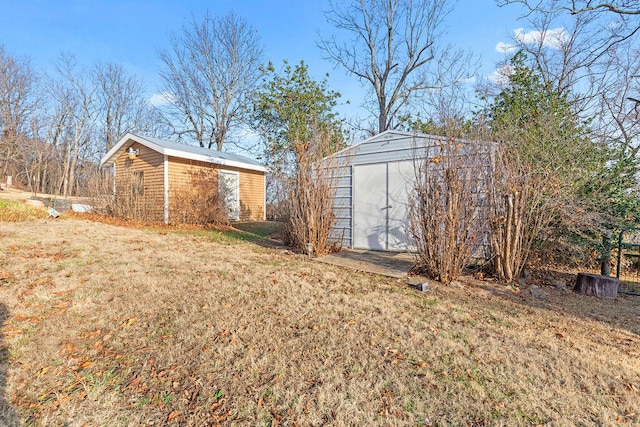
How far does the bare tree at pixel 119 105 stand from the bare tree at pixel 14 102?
439 centimetres

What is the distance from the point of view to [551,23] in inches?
481

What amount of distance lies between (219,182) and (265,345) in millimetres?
10508

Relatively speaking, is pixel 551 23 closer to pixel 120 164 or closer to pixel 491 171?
pixel 491 171

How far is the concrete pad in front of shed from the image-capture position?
197 inches

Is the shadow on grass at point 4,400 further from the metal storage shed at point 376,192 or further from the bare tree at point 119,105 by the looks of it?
the bare tree at point 119,105

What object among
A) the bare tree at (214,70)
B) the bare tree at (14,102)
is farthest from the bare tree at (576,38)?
the bare tree at (14,102)

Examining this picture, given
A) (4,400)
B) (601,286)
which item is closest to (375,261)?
(601,286)

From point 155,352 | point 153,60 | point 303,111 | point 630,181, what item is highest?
point 153,60

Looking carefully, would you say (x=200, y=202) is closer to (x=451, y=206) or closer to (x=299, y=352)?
(x=451, y=206)

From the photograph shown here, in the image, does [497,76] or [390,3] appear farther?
[390,3]

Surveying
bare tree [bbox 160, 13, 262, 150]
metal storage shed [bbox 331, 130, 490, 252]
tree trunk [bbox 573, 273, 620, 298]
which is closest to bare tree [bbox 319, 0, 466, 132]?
bare tree [bbox 160, 13, 262, 150]

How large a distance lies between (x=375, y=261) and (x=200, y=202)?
775 cm

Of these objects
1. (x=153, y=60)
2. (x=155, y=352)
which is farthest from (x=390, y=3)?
(x=155, y=352)

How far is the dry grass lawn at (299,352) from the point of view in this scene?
1.89m
